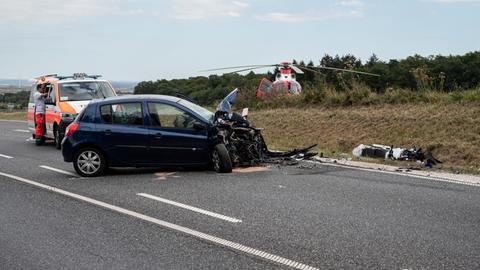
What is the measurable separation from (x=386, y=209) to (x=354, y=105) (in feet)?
38.2

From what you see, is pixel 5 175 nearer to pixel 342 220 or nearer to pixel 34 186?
pixel 34 186

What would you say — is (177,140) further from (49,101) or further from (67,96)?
(49,101)

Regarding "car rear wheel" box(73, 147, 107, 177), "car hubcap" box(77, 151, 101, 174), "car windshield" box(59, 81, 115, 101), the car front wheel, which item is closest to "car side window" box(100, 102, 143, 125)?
"car rear wheel" box(73, 147, 107, 177)

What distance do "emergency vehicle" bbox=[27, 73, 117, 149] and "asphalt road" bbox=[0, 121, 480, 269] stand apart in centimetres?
588

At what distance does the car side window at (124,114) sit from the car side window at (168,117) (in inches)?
9.5

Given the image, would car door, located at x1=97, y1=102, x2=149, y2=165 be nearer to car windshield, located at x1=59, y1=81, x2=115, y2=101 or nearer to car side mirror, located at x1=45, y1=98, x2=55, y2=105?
car windshield, located at x1=59, y1=81, x2=115, y2=101

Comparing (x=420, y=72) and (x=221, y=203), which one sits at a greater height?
(x=420, y=72)

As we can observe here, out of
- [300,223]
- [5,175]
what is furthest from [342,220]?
[5,175]

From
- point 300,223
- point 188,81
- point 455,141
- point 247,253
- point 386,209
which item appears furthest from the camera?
point 188,81

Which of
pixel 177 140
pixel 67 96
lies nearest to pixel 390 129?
pixel 177 140

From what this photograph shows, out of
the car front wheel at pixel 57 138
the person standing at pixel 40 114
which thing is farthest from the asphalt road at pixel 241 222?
the person standing at pixel 40 114

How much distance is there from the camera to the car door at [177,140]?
36.8 feet

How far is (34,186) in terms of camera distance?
10258mm

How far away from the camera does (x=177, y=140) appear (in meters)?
11.2
